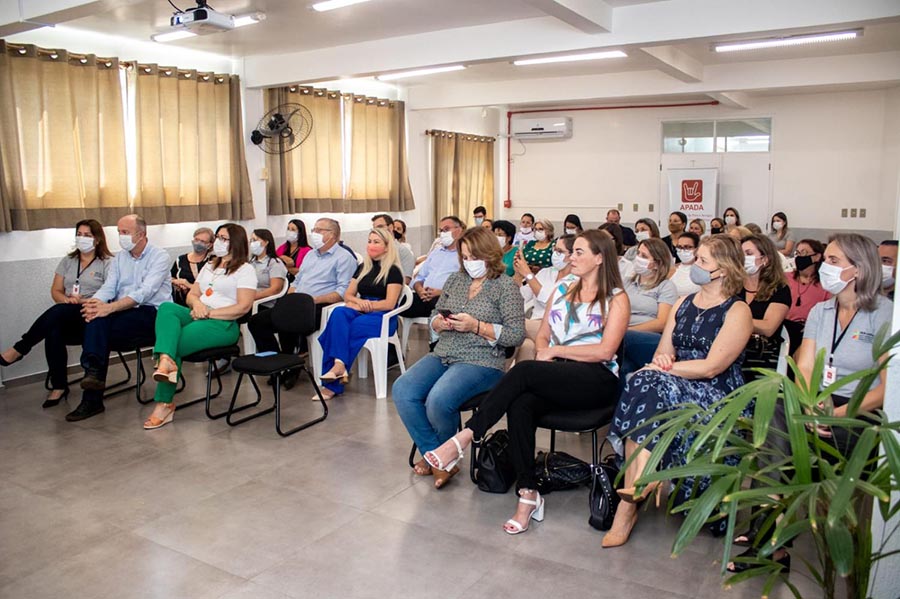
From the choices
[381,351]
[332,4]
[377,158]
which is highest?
[332,4]

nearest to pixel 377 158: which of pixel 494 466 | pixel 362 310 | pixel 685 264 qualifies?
pixel 362 310

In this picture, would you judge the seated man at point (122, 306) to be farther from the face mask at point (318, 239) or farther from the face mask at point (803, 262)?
the face mask at point (803, 262)

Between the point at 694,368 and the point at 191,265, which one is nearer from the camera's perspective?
the point at 694,368

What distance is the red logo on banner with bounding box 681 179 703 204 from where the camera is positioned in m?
10.5

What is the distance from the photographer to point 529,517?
306 cm

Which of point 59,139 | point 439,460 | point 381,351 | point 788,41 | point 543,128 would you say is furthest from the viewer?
point 543,128

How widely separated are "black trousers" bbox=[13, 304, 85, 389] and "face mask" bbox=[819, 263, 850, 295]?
4.31 metres

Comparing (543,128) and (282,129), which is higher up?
(543,128)

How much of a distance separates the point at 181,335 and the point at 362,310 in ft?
3.78

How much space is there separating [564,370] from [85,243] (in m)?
3.55

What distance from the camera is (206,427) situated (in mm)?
4398

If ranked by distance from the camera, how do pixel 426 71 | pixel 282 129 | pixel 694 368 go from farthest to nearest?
pixel 426 71
pixel 282 129
pixel 694 368

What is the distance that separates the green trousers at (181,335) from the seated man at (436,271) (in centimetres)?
149

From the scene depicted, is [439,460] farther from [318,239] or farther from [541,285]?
[318,239]
